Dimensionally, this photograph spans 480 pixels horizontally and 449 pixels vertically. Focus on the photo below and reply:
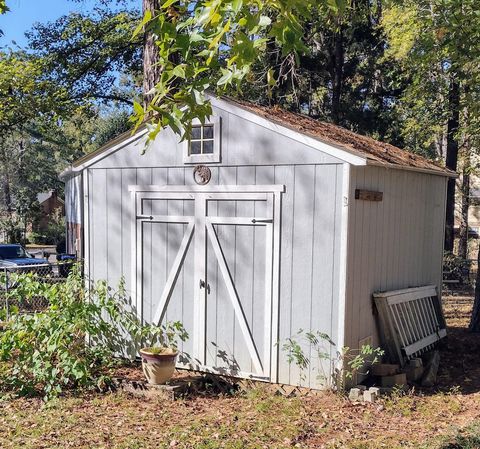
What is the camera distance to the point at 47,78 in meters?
15.5

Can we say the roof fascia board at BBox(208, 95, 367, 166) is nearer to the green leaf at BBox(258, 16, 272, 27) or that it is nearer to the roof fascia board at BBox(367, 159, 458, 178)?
the roof fascia board at BBox(367, 159, 458, 178)

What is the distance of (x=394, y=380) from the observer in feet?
19.2

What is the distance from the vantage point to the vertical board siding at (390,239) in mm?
5762

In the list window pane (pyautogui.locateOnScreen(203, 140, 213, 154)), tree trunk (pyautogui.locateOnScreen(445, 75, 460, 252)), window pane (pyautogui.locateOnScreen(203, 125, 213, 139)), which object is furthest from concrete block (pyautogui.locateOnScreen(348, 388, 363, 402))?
tree trunk (pyautogui.locateOnScreen(445, 75, 460, 252))

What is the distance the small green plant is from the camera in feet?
18.3

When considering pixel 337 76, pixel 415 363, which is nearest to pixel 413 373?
pixel 415 363

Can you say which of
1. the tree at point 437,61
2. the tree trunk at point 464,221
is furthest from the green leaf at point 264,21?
the tree trunk at point 464,221

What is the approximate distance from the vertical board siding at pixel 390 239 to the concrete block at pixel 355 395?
0.46 meters

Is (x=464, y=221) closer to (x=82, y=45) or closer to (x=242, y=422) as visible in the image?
(x=82, y=45)

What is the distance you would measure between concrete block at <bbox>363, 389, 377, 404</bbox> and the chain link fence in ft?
13.5

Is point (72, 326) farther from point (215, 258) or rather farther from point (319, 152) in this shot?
point (319, 152)

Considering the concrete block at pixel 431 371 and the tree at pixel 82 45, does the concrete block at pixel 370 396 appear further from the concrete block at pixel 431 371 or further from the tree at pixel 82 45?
the tree at pixel 82 45

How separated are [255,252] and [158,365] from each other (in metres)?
1.63

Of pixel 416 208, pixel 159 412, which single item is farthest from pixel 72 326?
pixel 416 208
